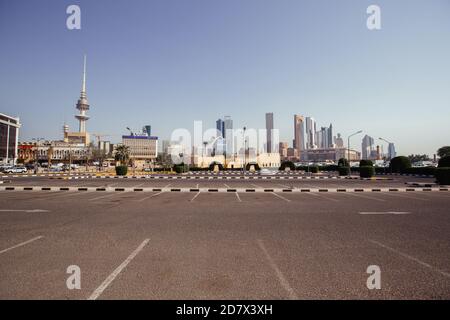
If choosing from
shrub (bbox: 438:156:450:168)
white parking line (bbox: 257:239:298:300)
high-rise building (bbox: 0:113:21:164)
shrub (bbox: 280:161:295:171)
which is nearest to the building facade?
high-rise building (bbox: 0:113:21:164)

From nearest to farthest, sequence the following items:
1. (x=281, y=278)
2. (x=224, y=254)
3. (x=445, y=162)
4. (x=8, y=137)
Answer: (x=281, y=278) < (x=224, y=254) < (x=445, y=162) < (x=8, y=137)

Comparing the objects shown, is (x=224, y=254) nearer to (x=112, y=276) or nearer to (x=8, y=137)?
(x=112, y=276)

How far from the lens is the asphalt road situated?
384 centimetres

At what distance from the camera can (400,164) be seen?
157 ft

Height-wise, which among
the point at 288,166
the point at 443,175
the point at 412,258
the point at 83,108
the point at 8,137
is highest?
the point at 83,108

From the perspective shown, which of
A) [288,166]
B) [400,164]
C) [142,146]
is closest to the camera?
[400,164]

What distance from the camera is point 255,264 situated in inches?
191

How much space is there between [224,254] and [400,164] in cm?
5422

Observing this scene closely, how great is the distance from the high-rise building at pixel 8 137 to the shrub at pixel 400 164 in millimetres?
148059

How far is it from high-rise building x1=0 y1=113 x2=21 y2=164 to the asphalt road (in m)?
144

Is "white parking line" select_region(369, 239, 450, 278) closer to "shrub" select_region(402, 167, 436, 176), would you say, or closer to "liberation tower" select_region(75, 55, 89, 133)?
"shrub" select_region(402, 167, 436, 176)

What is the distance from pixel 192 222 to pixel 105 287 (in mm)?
4695

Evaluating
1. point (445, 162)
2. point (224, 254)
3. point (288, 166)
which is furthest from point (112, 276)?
point (288, 166)
